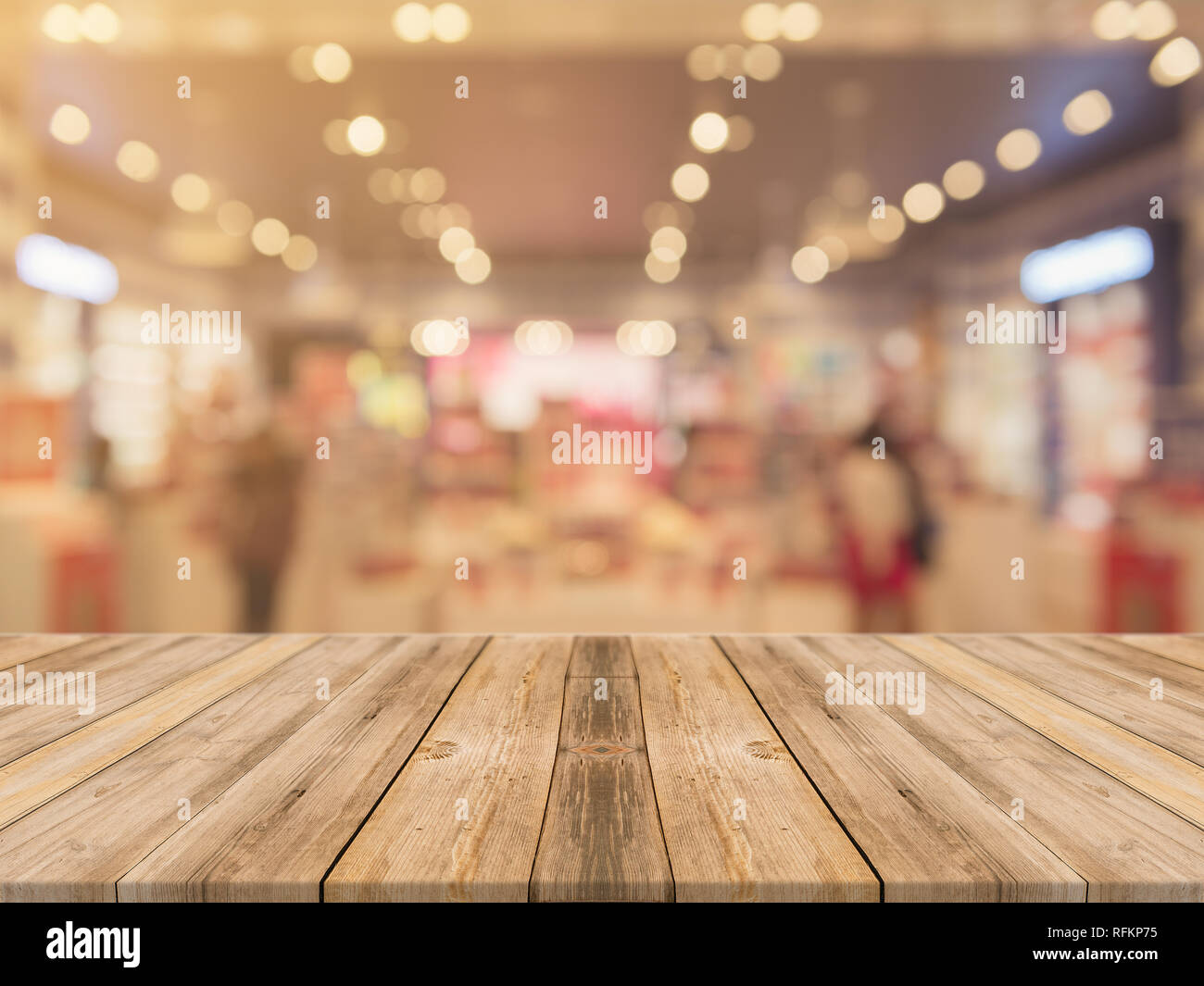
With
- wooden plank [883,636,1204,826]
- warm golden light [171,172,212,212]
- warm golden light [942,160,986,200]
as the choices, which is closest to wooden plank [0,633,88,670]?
wooden plank [883,636,1204,826]

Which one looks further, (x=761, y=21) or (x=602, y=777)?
(x=761, y=21)

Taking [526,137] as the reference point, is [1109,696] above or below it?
below

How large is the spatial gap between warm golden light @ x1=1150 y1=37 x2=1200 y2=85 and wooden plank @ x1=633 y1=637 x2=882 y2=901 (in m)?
3.83

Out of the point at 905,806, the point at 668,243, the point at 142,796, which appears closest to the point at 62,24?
the point at 668,243

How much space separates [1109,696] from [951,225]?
9.90ft

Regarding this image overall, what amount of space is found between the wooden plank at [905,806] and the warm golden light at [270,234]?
339 centimetres

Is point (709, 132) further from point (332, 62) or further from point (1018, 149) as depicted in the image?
point (332, 62)

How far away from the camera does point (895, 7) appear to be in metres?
3.48

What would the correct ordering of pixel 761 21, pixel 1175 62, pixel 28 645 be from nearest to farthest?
1. pixel 28 645
2. pixel 761 21
3. pixel 1175 62

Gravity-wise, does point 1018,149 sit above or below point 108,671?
above

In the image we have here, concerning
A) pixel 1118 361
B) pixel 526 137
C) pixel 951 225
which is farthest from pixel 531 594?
pixel 1118 361

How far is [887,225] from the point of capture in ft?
12.8

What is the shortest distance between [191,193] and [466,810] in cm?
393

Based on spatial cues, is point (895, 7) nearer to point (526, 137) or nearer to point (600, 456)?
point (526, 137)
